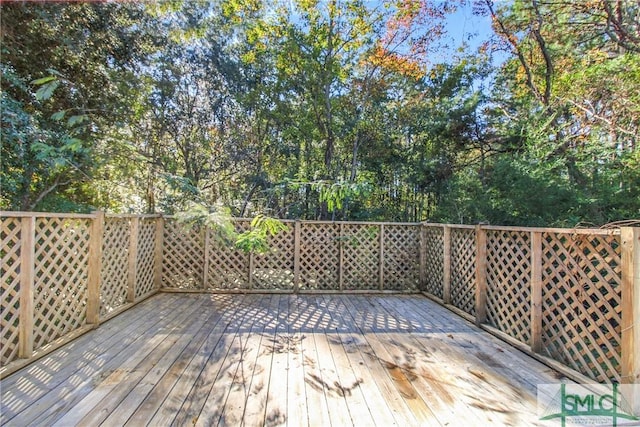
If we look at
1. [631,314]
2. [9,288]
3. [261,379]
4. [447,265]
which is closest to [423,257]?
[447,265]

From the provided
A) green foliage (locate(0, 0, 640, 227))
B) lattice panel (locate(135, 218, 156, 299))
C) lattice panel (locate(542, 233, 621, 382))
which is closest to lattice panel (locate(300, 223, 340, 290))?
green foliage (locate(0, 0, 640, 227))

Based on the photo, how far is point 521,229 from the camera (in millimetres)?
2691

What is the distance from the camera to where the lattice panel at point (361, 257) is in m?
4.71

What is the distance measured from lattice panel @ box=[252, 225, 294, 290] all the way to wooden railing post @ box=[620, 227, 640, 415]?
12.1 feet

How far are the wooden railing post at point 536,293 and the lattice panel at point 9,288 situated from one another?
4135 millimetres

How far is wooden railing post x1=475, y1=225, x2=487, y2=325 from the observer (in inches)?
127

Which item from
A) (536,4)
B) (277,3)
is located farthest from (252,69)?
(536,4)

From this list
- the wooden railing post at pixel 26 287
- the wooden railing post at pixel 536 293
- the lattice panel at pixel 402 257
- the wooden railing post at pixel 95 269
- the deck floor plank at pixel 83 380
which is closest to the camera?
the deck floor plank at pixel 83 380

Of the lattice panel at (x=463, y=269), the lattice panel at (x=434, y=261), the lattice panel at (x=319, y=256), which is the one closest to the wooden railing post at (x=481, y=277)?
the lattice panel at (x=463, y=269)

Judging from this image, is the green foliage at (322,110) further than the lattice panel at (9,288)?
Yes

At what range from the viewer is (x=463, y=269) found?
143 inches

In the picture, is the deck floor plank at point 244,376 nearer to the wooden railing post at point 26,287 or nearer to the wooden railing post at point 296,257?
the wooden railing post at point 296,257

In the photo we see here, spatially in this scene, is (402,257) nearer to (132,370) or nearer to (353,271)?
(353,271)

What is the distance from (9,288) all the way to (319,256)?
136 inches
